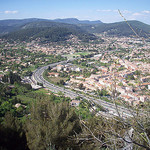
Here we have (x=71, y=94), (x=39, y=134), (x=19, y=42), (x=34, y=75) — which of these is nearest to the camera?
(x=39, y=134)

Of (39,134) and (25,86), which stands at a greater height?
(39,134)

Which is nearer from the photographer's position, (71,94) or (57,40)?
(71,94)

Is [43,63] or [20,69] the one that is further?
[43,63]

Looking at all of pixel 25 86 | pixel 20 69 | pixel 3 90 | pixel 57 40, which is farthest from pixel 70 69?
pixel 57 40

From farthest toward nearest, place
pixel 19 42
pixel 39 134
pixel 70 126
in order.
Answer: pixel 19 42, pixel 70 126, pixel 39 134

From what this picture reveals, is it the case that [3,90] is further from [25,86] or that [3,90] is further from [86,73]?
[86,73]

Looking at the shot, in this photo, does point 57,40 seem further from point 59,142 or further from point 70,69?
point 59,142

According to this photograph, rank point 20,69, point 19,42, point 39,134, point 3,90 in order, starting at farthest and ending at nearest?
1. point 19,42
2. point 20,69
3. point 3,90
4. point 39,134

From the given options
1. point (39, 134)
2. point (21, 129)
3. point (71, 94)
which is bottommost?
point (71, 94)

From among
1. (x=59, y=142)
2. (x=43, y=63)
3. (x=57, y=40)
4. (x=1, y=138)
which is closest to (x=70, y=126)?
(x=59, y=142)
